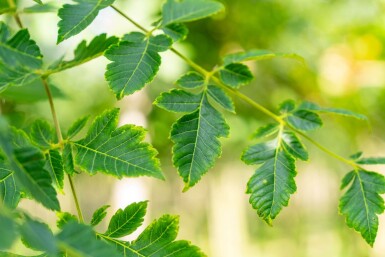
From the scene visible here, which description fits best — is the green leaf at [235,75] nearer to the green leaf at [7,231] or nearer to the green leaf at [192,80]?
the green leaf at [192,80]

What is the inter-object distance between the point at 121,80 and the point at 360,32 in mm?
2130

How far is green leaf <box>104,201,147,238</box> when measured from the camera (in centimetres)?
77

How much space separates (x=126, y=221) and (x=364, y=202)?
37cm

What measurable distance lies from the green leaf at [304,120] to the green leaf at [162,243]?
0.31m

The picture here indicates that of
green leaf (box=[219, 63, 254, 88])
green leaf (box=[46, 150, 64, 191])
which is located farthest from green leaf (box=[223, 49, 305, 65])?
green leaf (box=[46, 150, 64, 191])

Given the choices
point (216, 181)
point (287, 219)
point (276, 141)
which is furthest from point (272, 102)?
point (287, 219)

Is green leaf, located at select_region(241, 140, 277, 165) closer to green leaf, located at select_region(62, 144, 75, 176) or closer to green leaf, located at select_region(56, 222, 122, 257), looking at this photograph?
green leaf, located at select_region(62, 144, 75, 176)

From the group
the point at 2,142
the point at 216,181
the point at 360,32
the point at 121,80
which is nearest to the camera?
the point at 2,142

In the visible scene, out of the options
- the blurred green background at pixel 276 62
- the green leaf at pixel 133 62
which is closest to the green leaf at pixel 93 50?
the green leaf at pixel 133 62

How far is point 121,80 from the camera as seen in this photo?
0.77m

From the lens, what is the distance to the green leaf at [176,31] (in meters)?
0.87

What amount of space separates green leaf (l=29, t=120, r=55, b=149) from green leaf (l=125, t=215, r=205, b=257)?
0.69 ft

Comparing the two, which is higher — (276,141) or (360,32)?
(360,32)

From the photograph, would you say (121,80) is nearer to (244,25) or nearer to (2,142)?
(2,142)
